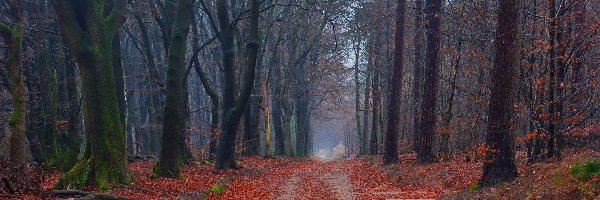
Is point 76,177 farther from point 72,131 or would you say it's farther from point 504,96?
point 504,96

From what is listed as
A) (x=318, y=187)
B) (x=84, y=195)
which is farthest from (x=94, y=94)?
(x=318, y=187)

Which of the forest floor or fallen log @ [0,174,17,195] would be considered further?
fallen log @ [0,174,17,195]

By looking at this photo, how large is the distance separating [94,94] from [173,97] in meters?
3.19

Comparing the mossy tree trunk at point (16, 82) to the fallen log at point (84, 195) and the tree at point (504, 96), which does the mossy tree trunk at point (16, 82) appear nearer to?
the fallen log at point (84, 195)

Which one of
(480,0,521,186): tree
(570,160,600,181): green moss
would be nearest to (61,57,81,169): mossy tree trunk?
(480,0,521,186): tree

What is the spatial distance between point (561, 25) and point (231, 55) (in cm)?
1174

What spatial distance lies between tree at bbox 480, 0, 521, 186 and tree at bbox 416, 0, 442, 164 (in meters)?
7.43

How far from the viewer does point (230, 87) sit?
21.3 metres

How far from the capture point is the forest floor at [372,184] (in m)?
9.45

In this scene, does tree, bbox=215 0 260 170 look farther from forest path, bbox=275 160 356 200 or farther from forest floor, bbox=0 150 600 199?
forest path, bbox=275 160 356 200

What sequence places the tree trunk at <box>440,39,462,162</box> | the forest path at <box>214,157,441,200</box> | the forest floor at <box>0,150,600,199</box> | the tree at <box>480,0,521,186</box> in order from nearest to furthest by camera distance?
the forest floor at <box>0,150,600,199</box> → the tree at <box>480,0,521,186</box> → the forest path at <box>214,157,441,200</box> → the tree trunk at <box>440,39,462,162</box>

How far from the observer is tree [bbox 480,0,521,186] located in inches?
421

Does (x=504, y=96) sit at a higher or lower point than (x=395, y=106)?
higher

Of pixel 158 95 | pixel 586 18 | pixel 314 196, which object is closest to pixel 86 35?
pixel 314 196
